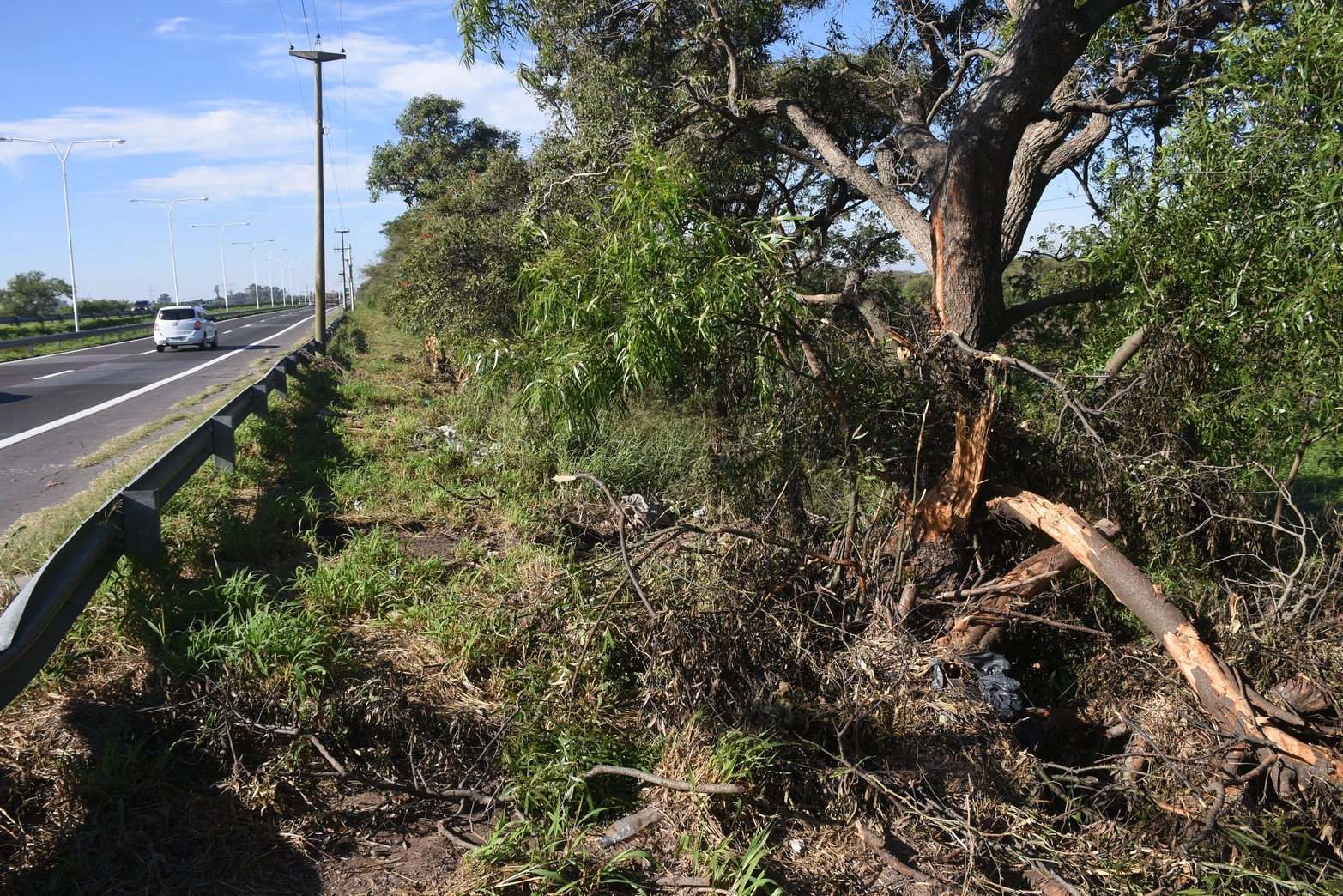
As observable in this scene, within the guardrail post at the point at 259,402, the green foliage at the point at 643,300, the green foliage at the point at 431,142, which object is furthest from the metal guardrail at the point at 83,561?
the green foliage at the point at 431,142

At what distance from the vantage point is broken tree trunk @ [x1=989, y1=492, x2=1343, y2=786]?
412cm

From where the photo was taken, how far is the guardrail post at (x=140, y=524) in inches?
198

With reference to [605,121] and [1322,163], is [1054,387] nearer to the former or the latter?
[1322,163]

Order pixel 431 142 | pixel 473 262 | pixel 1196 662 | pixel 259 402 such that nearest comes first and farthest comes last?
1. pixel 1196 662
2. pixel 259 402
3. pixel 473 262
4. pixel 431 142

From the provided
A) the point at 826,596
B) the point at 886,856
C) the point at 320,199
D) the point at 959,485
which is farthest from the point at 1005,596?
the point at 320,199

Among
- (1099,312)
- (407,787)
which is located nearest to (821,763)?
(407,787)

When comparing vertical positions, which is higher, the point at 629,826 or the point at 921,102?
the point at 921,102

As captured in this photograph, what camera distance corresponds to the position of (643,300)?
4703 millimetres

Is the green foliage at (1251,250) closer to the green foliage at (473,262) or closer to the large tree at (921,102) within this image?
the large tree at (921,102)

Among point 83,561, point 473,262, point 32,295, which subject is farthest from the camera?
point 32,295

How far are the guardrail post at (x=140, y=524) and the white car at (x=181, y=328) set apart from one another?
2636 cm

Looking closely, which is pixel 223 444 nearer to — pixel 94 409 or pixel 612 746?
pixel 612 746

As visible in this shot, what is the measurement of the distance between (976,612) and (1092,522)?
86cm

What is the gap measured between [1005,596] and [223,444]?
612cm
